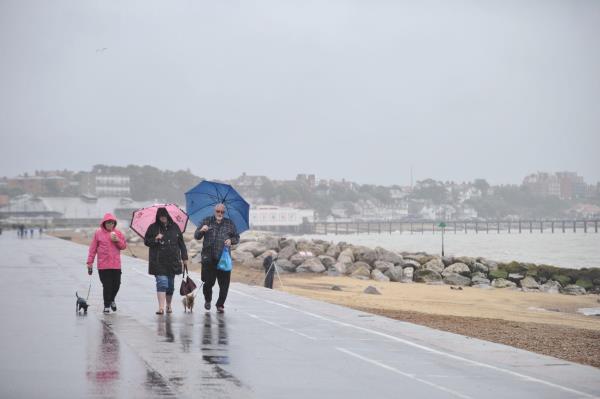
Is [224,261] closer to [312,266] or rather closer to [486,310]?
[486,310]

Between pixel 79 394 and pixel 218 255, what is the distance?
8249 millimetres

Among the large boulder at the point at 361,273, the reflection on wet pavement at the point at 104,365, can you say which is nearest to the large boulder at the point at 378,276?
the large boulder at the point at 361,273

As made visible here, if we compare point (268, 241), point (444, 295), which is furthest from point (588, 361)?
point (268, 241)

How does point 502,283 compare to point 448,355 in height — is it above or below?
below

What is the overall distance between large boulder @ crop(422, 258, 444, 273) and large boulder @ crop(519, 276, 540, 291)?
384cm

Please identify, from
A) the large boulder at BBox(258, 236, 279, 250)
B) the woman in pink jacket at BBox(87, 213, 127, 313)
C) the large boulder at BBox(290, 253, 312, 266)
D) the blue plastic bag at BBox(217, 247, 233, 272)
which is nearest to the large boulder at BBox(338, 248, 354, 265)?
the large boulder at BBox(290, 253, 312, 266)

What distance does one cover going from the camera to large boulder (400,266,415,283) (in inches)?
1673

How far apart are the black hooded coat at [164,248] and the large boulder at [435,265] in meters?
29.0

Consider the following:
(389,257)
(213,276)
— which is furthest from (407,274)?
(213,276)

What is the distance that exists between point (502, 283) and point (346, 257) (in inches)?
307

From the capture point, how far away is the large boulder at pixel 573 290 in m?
42.7

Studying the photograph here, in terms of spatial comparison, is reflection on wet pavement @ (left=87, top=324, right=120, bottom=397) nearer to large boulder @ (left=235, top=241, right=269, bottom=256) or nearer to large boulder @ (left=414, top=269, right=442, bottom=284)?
large boulder @ (left=414, top=269, right=442, bottom=284)

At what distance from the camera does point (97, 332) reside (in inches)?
557

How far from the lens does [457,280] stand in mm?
43094
